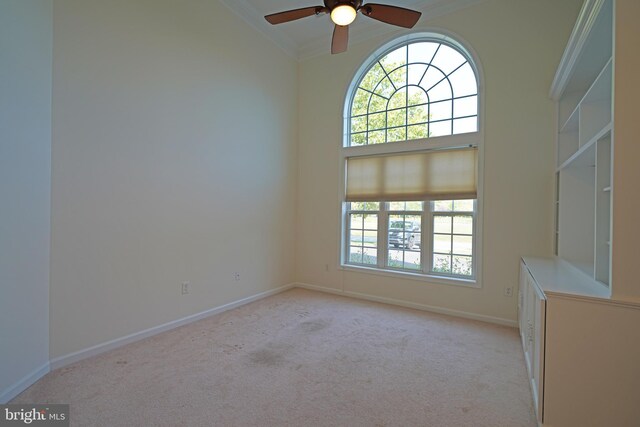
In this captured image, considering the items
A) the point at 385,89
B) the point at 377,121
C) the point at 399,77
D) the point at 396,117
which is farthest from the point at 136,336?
the point at 399,77

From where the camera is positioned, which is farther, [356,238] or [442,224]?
[356,238]

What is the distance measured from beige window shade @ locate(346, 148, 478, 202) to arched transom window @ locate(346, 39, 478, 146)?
0.28m

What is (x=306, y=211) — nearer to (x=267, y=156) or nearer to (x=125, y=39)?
(x=267, y=156)

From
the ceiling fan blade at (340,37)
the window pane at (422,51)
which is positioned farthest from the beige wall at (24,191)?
the window pane at (422,51)

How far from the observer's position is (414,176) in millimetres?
4035

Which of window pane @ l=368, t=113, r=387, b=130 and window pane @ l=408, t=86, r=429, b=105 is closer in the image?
window pane @ l=408, t=86, r=429, b=105

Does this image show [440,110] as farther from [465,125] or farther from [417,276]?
[417,276]

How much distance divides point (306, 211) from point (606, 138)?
366 centimetres

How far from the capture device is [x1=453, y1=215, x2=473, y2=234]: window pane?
12.3ft

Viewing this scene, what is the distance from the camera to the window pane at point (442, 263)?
386cm

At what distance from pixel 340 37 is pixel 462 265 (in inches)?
118

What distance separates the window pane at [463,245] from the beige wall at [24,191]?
412 cm

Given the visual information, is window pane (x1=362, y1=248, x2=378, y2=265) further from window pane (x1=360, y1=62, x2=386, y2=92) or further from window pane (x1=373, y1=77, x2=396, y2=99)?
window pane (x1=360, y1=62, x2=386, y2=92)

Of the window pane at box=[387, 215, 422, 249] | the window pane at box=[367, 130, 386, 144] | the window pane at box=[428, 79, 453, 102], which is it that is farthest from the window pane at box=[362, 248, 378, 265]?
the window pane at box=[428, 79, 453, 102]
